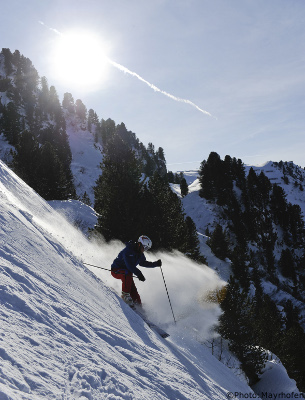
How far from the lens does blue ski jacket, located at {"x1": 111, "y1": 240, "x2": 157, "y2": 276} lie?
9.35 meters

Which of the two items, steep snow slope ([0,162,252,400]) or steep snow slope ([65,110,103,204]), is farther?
steep snow slope ([65,110,103,204])

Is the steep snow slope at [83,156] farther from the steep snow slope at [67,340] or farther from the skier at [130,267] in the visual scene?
the steep snow slope at [67,340]

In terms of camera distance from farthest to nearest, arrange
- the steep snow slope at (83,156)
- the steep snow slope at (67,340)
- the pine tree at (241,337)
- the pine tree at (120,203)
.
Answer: the steep snow slope at (83,156) → the pine tree at (120,203) → the pine tree at (241,337) → the steep snow slope at (67,340)

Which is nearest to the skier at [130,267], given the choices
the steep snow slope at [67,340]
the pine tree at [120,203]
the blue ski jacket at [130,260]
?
the blue ski jacket at [130,260]

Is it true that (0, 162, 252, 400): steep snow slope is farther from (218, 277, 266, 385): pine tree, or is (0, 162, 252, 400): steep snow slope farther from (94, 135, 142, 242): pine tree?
(94, 135, 142, 242): pine tree

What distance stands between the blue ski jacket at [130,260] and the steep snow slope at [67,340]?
146 cm

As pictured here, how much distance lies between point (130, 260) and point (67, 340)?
5635 millimetres

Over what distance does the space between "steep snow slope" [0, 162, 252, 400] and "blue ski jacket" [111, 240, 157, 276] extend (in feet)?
4.79

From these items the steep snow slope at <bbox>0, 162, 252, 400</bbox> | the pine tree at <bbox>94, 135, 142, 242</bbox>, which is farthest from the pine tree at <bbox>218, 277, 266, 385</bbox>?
the steep snow slope at <bbox>0, 162, 252, 400</bbox>

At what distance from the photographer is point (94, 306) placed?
608 centimetres

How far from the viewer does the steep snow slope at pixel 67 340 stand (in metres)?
2.80

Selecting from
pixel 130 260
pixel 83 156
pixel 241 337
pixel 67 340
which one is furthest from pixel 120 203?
pixel 83 156

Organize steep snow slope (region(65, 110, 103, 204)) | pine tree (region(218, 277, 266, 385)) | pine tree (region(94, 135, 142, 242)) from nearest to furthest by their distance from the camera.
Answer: pine tree (region(218, 277, 266, 385))
pine tree (region(94, 135, 142, 242))
steep snow slope (region(65, 110, 103, 204))

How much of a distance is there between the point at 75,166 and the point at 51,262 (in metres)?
99.4
